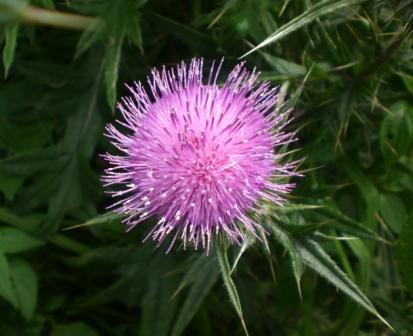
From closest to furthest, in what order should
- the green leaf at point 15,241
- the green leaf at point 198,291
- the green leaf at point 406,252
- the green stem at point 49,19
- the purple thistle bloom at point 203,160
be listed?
the green stem at point 49,19, the purple thistle bloom at point 203,160, the green leaf at point 406,252, the green leaf at point 198,291, the green leaf at point 15,241

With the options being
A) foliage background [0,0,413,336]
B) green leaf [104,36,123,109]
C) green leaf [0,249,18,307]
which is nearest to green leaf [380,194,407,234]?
foliage background [0,0,413,336]

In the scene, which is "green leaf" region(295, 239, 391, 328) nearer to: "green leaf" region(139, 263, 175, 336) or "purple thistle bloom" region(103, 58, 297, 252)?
"purple thistle bloom" region(103, 58, 297, 252)

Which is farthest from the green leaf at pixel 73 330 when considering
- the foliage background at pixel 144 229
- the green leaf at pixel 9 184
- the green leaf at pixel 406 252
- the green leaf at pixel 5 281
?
the green leaf at pixel 406 252

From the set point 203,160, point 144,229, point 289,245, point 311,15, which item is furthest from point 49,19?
point 144,229

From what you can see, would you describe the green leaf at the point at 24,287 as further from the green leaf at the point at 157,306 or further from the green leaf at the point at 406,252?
the green leaf at the point at 406,252

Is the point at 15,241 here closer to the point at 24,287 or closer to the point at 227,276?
the point at 24,287
